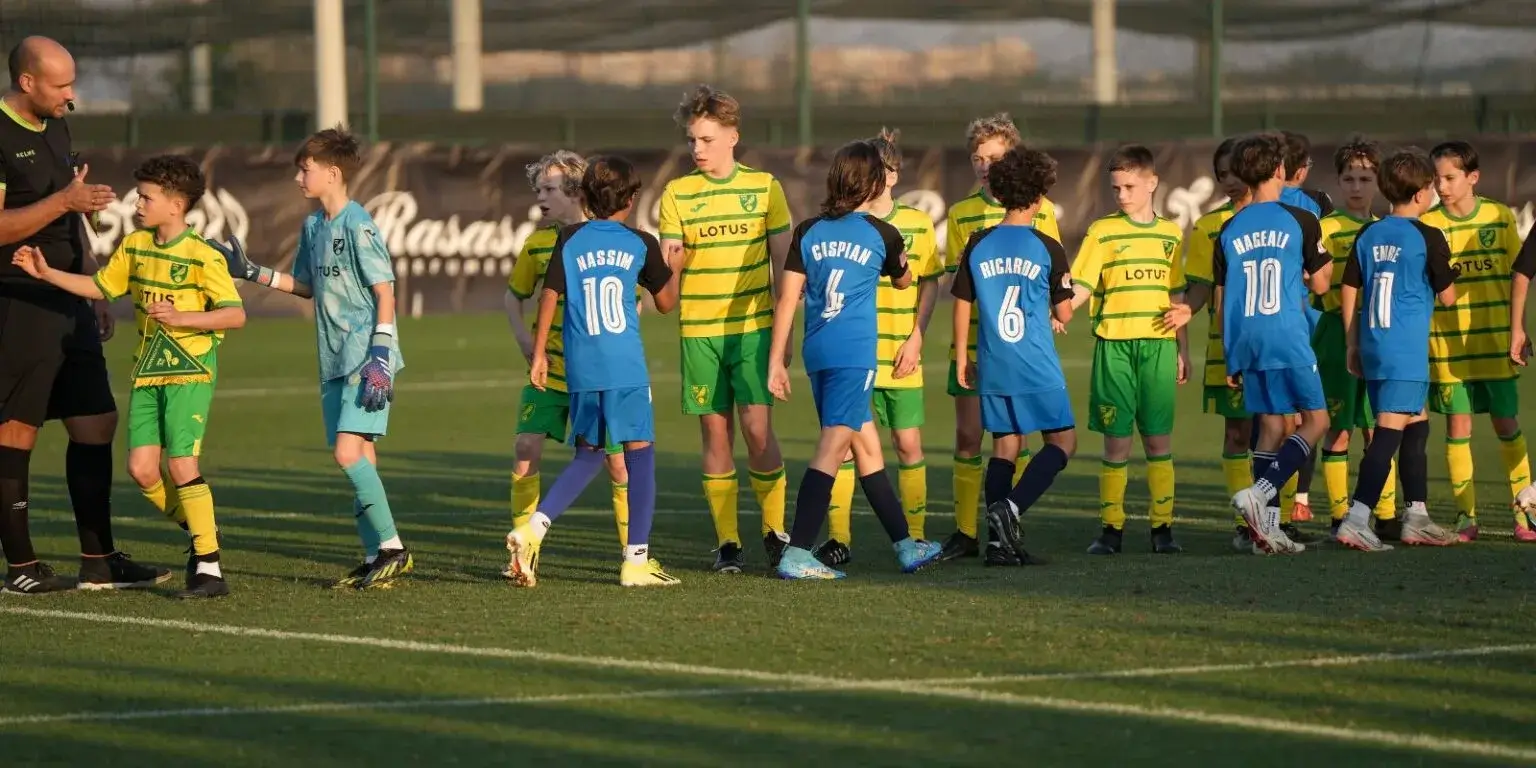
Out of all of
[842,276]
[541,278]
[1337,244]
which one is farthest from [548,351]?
[1337,244]

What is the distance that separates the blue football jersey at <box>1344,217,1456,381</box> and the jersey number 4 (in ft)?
10.9

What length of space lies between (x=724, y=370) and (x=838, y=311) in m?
0.58

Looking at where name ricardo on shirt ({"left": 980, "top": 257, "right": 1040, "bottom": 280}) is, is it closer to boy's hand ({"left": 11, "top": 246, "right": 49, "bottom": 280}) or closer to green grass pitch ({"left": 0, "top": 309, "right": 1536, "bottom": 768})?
green grass pitch ({"left": 0, "top": 309, "right": 1536, "bottom": 768})

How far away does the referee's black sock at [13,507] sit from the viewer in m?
8.64

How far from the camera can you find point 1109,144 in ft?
88.4

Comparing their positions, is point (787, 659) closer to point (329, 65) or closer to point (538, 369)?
point (538, 369)

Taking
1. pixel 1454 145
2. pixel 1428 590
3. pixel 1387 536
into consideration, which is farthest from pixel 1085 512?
pixel 1428 590

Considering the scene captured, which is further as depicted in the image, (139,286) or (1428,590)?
(139,286)

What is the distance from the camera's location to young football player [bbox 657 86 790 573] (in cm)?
885

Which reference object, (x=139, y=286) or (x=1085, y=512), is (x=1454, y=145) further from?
(x=139, y=286)

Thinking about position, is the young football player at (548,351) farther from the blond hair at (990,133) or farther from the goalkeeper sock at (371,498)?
the blond hair at (990,133)

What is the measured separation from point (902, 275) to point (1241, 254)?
1605 millimetres

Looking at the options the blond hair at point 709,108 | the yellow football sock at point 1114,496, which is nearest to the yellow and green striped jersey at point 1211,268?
the yellow football sock at point 1114,496

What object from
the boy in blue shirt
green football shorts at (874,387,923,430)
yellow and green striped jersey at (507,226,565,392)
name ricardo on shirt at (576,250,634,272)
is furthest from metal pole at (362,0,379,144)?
name ricardo on shirt at (576,250,634,272)
